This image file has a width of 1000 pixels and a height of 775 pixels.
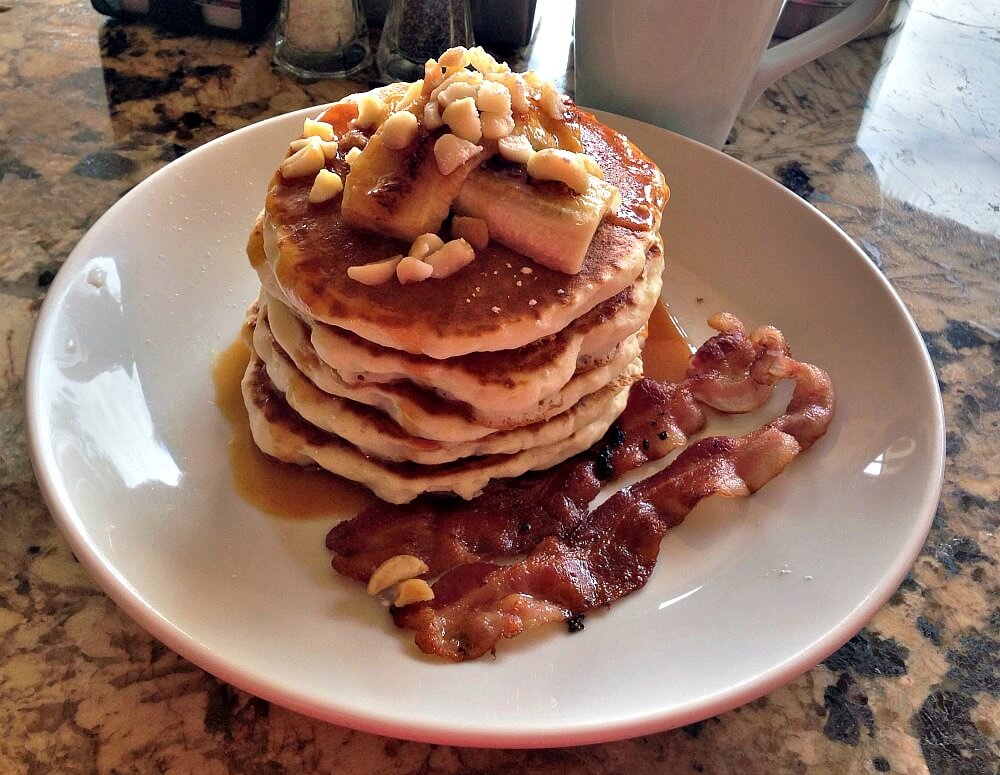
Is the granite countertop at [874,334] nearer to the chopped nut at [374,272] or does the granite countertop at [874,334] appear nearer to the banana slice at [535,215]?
the chopped nut at [374,272]

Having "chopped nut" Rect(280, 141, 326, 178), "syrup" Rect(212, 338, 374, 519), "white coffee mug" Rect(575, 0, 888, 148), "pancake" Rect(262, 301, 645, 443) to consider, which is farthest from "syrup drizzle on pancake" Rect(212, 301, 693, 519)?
"white coffee mug" Rect(575, 0, 888, 148)

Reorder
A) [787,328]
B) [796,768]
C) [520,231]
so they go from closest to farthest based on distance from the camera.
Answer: [796,768], [520,231], [787,328]

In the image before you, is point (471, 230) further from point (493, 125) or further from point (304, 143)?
point (304, 143)

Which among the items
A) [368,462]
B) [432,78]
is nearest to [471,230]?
[432,78]

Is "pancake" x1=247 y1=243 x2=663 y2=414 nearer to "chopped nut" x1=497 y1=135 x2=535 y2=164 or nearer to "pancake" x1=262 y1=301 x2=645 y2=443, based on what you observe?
"pancake" x1=262 y1=301 x2=645 y2=443

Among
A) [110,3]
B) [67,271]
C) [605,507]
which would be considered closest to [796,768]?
[605,507]

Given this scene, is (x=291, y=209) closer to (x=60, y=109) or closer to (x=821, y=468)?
(x=821, y=468)
